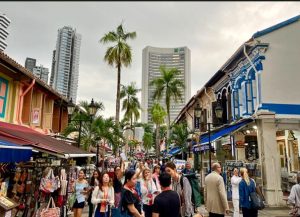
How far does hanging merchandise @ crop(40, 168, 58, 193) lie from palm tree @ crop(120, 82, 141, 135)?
3147cm

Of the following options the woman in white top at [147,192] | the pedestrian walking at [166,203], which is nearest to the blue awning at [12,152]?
the woman in white top at [147,192]

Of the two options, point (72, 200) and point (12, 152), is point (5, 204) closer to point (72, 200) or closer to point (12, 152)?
point (12, 152)

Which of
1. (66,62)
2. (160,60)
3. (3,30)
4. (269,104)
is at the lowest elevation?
(269,104)

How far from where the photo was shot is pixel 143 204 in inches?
283

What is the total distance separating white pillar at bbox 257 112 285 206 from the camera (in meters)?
12.5

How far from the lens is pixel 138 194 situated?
702cm

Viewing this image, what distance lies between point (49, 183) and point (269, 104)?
439 inches

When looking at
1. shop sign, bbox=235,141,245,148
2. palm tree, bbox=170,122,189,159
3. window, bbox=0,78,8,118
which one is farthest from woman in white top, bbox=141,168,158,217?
palm tree, bbox=170,122,189,159

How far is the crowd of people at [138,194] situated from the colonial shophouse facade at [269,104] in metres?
6.80

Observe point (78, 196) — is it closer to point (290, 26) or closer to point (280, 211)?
point (280, 211)

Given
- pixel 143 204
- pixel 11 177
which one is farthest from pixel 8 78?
pixel 143 204

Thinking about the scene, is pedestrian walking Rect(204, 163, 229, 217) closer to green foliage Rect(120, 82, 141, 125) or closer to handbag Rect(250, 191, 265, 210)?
handbag Rect(250, 191, 265, 210)

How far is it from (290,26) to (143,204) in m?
13.2

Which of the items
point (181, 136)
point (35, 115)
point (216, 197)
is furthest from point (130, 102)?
point (216, 197)
